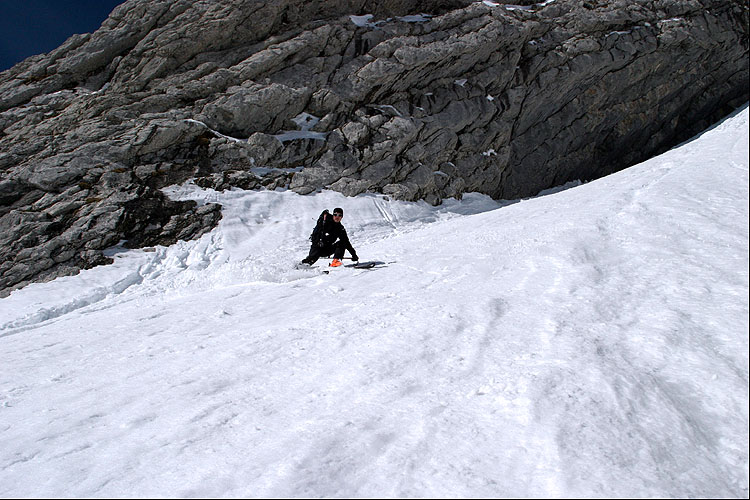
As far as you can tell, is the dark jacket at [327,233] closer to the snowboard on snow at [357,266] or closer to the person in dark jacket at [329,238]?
the person in dark jacket at [329,238]

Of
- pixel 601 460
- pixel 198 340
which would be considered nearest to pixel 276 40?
pixel 198 340

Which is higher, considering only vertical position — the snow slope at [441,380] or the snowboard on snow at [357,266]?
the snow slope at [441,380]

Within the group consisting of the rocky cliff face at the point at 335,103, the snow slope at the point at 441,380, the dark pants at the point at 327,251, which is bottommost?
the dark pants at the point at 327,251

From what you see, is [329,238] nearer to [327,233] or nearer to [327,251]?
[327,233]

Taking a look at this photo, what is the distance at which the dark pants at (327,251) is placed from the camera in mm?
11898

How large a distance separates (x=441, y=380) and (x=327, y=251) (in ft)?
26.9

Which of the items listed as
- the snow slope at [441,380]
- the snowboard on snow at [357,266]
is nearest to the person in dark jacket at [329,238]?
the snowboard on snow at [357,266]

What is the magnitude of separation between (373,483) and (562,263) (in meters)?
5.44

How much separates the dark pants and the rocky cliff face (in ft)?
32.4

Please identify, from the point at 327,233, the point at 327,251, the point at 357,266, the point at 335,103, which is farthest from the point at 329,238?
the point at 335,103

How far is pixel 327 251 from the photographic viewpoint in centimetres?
1214

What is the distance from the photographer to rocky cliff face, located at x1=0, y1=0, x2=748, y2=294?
68.3ft

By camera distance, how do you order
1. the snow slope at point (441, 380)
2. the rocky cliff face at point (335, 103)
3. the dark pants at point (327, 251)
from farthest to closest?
the rocky cliff face at point (335, 103), the dark pants at point (327, 251), the snow slope at point (441, 380)

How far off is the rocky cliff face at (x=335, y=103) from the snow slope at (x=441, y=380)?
46.7 feet
